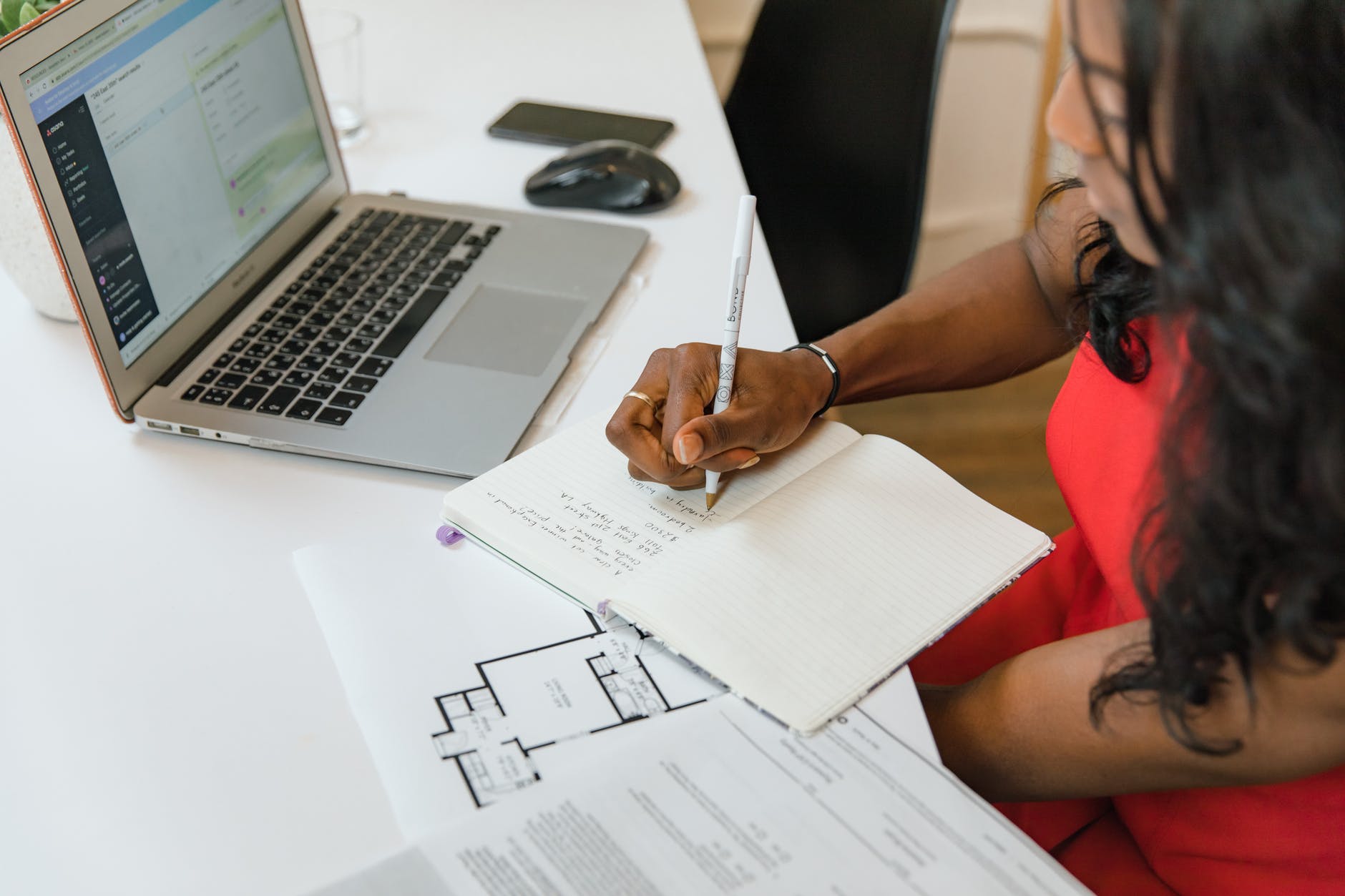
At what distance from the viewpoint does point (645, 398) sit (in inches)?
30.7

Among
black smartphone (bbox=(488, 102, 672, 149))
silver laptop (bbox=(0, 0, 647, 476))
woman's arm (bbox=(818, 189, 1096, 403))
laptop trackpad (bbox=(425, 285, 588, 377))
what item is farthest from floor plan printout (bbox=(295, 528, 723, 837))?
black smartphone (bbox=(488, 102, 672, 149))

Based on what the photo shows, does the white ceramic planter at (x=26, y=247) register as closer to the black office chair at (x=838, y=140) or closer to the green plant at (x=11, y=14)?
the green plant at (x=11, y=14)

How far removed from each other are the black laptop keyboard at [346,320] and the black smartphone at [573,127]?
0.25 meters

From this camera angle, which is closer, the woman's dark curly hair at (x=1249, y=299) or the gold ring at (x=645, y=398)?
the woman's dark curly hair at (x=1249, y=299)

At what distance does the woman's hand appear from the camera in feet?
2.41

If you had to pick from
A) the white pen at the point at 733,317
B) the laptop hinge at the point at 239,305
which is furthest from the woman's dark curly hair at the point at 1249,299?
the laptop hinge at the point at 239,305

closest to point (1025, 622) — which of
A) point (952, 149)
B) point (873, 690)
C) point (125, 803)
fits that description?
point (873, 690)

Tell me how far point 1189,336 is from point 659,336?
54cm

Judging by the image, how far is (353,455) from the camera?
0.80 metres

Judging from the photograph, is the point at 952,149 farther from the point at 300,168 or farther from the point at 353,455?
the point at 353,455

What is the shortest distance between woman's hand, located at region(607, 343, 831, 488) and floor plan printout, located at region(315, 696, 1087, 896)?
0.21m

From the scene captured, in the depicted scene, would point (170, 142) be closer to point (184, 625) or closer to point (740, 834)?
point (184, 625)

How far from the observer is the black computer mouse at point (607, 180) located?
113 cm

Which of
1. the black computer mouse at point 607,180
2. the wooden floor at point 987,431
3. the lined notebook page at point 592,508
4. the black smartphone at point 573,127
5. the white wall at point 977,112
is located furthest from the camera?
the white wall at point 977,112
